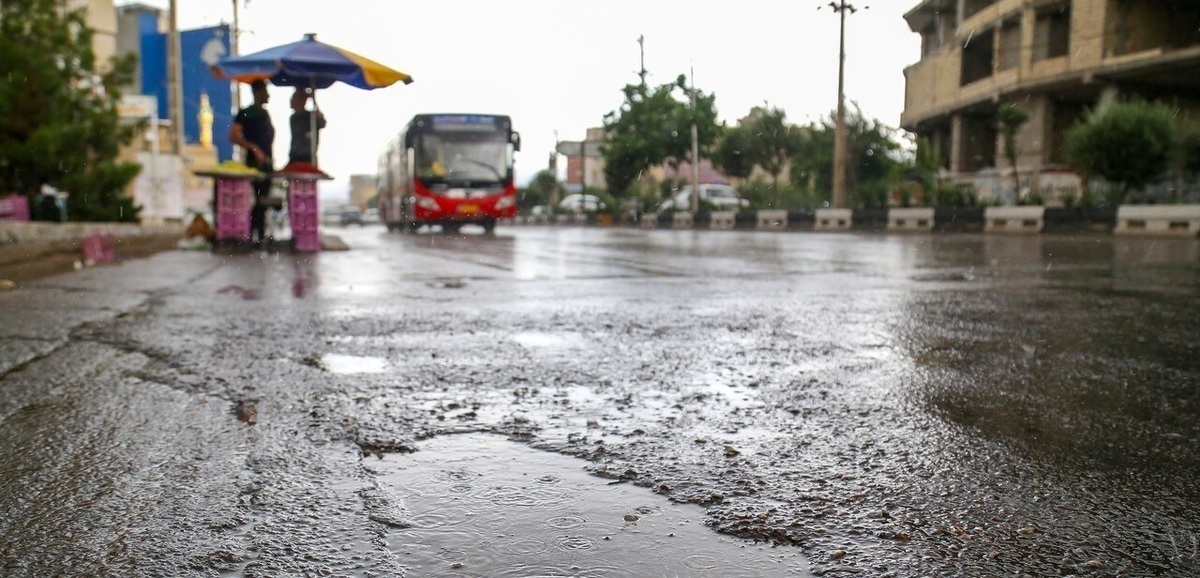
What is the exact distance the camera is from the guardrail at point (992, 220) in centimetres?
1625

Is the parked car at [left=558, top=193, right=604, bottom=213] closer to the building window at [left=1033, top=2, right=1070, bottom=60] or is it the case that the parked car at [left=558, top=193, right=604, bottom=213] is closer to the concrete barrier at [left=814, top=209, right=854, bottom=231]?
the concrete barrier at [left=814, top=209, right=854, bottom=231]

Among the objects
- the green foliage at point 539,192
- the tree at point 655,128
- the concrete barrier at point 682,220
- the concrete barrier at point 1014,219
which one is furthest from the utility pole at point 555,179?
the concrete barrier at point 1014,219

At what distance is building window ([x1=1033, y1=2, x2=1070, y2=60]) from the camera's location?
1271 inches

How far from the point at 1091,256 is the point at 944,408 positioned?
8.66 m

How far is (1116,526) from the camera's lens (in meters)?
1.67

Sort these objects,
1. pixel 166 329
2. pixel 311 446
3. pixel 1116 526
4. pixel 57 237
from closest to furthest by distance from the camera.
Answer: pixel 1116 526 → pixel 311 446 → pixel 166 329 → pixel 57 237

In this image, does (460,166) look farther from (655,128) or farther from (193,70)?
(655,128)

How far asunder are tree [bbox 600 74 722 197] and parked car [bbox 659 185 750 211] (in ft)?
5.78

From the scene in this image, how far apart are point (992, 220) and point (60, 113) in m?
17.8

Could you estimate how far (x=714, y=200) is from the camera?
4047 cm

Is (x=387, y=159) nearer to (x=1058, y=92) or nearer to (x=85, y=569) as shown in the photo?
(x=1058, y=92)

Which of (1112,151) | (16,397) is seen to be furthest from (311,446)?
(1112,151)

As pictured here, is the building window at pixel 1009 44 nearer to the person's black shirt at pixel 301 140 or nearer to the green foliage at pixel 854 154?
the green foliage at pixel 854 154

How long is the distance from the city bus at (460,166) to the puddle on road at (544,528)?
20.4 m
